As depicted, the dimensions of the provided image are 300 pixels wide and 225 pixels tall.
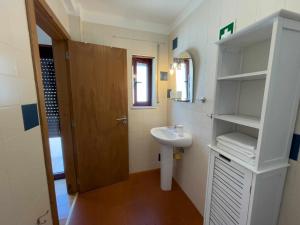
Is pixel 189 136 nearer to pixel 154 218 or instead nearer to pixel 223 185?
pixel 223 185

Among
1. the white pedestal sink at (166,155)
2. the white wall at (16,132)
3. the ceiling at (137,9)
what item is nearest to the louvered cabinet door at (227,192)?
the white pedestal sink at (166,155)

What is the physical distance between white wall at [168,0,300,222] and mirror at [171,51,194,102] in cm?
7

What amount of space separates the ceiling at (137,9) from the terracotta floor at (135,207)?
2327mm

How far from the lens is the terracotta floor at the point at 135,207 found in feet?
5.17

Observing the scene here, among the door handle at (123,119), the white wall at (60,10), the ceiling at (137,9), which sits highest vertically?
the ceiling at (137,9)

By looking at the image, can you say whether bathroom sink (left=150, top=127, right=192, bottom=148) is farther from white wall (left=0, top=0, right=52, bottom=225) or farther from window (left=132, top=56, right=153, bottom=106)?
white wall (left=0, top=0, right=52, bottom=225)

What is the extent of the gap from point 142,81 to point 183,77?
75 centimetres

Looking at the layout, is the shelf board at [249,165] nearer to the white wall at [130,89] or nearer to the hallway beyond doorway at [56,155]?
the white wall at [130,89]

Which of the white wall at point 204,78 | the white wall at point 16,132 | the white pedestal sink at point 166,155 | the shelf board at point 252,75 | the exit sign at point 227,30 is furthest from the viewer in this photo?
the white pedestal sink at point 166,155

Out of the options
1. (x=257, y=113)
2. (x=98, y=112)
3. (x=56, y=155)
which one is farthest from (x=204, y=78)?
(x=56, y=155)

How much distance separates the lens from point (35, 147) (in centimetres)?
90

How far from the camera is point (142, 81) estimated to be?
2.36 meters

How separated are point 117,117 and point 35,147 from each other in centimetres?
118

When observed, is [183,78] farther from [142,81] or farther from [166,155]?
[166,155]
